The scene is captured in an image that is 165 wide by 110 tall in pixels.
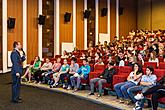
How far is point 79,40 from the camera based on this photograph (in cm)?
1370

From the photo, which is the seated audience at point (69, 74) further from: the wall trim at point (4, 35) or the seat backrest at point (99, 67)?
the wall trim at point (4, 35)

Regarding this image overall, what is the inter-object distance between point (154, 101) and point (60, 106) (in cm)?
176

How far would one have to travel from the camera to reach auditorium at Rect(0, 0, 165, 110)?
5637mm

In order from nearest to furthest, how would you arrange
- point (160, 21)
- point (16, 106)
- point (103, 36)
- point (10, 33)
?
point (16, 106) < point (10, 33) < point (103, 36) < point (160, 21)

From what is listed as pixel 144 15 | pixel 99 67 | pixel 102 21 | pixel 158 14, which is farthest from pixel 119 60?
pixel 144 15

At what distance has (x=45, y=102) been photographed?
602cm

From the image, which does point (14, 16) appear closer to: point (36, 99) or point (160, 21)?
point (36, 99)

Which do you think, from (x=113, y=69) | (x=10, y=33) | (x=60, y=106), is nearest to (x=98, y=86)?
(x=113, y=69)

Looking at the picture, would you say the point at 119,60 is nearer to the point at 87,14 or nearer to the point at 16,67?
the point at 16,67

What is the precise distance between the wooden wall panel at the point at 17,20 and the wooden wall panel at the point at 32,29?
37cm

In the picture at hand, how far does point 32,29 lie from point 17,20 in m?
0.76

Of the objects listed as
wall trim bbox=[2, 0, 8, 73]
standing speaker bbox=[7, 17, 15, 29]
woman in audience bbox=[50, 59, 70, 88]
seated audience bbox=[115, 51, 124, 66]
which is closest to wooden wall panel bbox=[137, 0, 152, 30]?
standing speaker bbox=[7, 17, 15, 29]

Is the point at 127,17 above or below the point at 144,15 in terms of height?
below

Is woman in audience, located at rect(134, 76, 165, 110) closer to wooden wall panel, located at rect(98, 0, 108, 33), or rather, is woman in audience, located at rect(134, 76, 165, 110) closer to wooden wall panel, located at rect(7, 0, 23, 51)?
wooden wall panel, located at rect(7, 0, 23, 51)
